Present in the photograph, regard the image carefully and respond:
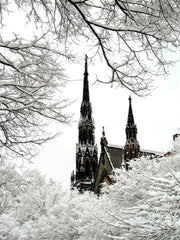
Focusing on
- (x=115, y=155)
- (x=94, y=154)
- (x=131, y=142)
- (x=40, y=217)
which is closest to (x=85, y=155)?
(x=94, y=154)

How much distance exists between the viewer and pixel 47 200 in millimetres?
18109

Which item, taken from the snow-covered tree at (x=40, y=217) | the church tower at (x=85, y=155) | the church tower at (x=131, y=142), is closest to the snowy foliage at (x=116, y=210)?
the snow-covered tree at (x=40, y=217)

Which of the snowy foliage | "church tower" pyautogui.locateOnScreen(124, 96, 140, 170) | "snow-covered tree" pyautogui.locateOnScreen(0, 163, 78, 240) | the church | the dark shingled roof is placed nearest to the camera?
the snowy foliage

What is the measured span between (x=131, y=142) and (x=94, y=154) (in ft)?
24.6

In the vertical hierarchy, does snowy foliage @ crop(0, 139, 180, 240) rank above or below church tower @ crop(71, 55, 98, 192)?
below

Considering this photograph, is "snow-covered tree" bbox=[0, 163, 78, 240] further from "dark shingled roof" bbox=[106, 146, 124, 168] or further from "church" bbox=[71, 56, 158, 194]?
"dark shingled roof" bbox=[106, 146, 124, 168]

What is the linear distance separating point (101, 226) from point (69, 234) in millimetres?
4565

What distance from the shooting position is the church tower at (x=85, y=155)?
114ft

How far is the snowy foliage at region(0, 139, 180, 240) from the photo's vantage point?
14.2 feet

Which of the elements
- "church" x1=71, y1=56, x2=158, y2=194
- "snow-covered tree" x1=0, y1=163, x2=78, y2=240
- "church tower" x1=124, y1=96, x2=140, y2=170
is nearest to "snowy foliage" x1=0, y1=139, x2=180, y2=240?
"snow-covered tree" x1=0, y1=163, x2=78, y2=240

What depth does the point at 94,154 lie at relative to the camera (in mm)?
36406

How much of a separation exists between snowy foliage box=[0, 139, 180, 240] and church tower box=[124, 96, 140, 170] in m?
10.3

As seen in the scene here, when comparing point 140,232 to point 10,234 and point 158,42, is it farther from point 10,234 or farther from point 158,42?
point 10,234

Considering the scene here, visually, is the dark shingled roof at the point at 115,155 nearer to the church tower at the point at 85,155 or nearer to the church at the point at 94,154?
the church at the point at 94,154
